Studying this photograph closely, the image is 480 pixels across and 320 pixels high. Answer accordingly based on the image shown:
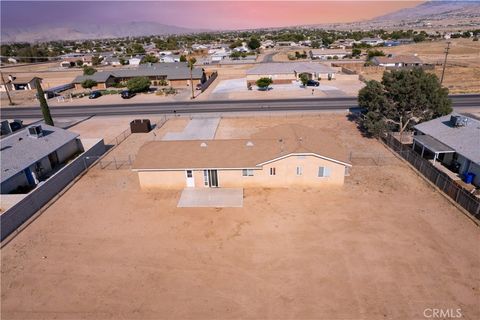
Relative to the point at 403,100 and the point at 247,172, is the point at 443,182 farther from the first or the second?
the point at 247,172

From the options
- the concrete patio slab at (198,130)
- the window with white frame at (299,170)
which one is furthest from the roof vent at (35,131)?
the window with white frame at (299,170)

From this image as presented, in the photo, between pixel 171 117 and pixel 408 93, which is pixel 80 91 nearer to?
pixel 171 117

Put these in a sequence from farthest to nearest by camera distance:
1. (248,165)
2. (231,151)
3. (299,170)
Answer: (231,151), (299,170), (248,165)

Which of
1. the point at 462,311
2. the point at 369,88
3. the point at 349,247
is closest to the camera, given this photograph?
the point at 462,311

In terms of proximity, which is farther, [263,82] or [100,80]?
[100,80]

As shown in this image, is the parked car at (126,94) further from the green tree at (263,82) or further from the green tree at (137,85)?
the green tree at (263,82)

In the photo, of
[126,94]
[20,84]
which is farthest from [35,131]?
[20,84]

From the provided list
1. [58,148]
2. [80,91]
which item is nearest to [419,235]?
[58,148]
